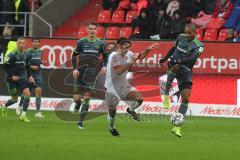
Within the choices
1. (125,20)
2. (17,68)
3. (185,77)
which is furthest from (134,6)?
(185,77)

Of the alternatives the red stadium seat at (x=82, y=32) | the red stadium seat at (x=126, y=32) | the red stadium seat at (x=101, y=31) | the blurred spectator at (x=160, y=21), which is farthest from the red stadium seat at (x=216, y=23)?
the red stadium seat at (x=82, y=32)

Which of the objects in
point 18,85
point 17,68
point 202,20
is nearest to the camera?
point 18,85

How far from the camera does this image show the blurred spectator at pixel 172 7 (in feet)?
98.0

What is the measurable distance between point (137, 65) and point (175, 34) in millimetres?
2323

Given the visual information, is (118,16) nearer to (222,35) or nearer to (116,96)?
(222,35)

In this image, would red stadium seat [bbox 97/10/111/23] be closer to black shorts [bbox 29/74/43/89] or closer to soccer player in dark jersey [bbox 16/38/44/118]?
soccer player in dark jersey [bbox 16/38/44/118]

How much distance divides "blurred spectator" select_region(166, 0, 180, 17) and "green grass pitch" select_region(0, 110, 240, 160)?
313 inches

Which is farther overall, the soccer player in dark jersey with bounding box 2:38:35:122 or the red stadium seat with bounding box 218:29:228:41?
the red stadium seat with bounding box 218:29:228:41

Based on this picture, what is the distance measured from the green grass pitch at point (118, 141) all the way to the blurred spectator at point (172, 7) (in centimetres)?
795

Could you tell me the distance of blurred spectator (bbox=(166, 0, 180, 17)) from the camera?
29875mm

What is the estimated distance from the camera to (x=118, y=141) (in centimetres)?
1612

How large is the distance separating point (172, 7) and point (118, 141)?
1476cm

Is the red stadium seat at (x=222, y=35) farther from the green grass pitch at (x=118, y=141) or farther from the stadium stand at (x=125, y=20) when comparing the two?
the green grass pitch at (x=118, y=141)

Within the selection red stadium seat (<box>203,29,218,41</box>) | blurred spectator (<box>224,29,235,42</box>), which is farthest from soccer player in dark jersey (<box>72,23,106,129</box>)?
red stadium seat (<box>203,29,218,41</box>)
